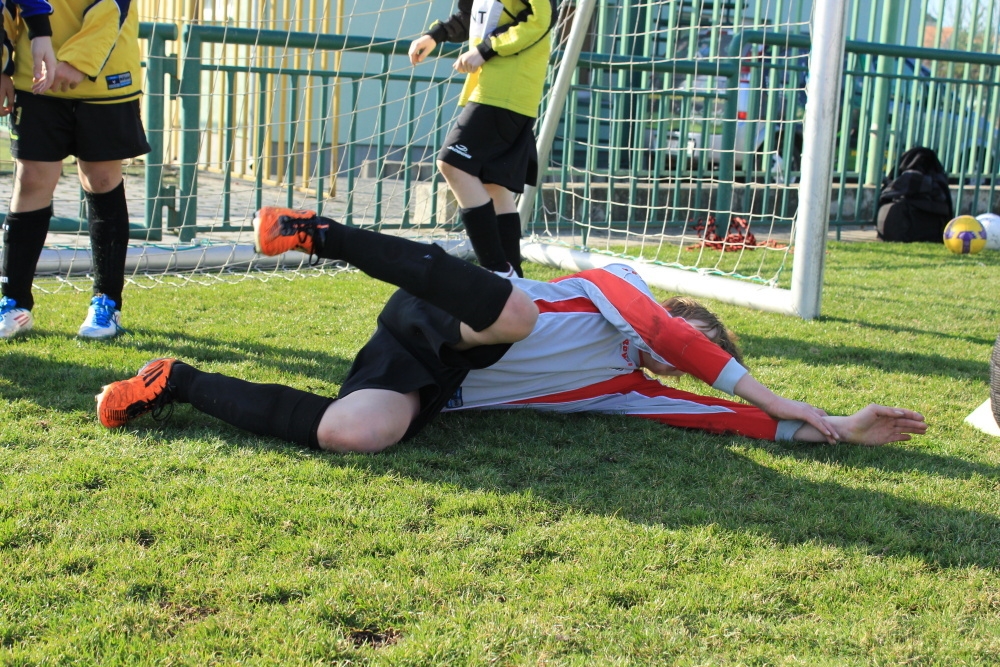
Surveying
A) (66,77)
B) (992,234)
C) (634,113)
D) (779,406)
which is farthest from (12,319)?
(992,234)

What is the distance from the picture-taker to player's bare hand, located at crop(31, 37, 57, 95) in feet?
11.3

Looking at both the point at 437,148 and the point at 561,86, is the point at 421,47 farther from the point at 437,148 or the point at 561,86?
the point at 437,148

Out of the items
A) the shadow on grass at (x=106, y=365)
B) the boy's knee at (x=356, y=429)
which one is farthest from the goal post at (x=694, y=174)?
the boy's knee at (x=356, y=429)

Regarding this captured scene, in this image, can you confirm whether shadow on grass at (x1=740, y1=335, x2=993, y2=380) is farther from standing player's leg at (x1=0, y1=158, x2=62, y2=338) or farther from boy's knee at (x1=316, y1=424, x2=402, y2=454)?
standing player's leg at (x1=0, y1=158, x2=62, y2=338)

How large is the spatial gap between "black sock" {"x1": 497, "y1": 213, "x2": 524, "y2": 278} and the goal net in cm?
98

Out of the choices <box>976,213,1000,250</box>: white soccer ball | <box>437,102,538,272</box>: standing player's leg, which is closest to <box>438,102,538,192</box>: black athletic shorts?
<box>437,102,538,272</box>: standing player's leg

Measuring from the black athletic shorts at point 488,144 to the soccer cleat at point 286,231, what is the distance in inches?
85.8

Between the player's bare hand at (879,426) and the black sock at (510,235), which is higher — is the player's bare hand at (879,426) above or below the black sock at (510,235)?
below

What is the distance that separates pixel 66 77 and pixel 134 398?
1426 mm

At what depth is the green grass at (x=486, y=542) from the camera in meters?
1.78

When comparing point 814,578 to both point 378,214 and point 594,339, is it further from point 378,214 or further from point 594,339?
point 378,214

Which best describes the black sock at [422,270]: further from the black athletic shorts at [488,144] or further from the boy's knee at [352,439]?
the black athletic shorts at [488,144]

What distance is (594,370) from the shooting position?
3029mm

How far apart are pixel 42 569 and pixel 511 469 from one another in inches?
45.1
